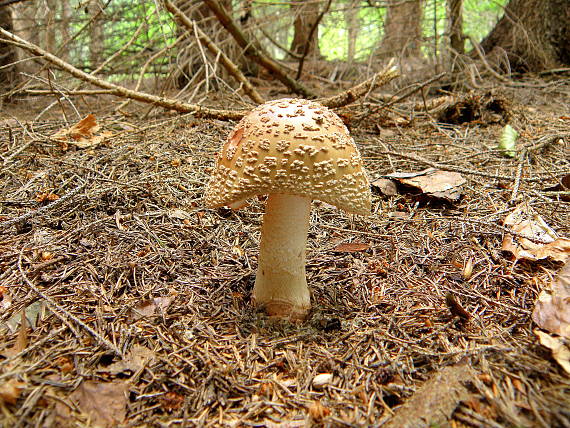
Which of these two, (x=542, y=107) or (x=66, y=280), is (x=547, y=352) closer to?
(x=66, y=280)

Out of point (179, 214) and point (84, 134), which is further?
point (84, 134)

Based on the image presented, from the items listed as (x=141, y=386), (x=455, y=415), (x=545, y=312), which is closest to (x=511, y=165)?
(x=545, y=312)

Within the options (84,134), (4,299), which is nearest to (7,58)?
(84,134)

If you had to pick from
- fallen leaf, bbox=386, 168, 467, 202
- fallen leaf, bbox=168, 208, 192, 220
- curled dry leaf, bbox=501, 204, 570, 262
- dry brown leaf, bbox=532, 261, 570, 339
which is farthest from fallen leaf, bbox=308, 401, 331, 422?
fallen leaf, bbox=386, 168, 467, 202

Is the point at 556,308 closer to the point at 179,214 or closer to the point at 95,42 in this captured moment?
the point at 179,214

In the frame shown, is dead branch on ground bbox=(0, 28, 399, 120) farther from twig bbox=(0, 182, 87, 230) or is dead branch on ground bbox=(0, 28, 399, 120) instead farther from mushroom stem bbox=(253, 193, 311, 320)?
mushroom stem bbox=(253, 193, 311, 320)

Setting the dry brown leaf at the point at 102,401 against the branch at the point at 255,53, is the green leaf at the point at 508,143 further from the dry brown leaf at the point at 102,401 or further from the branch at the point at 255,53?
the dry brown leaf at the point at 102,401
